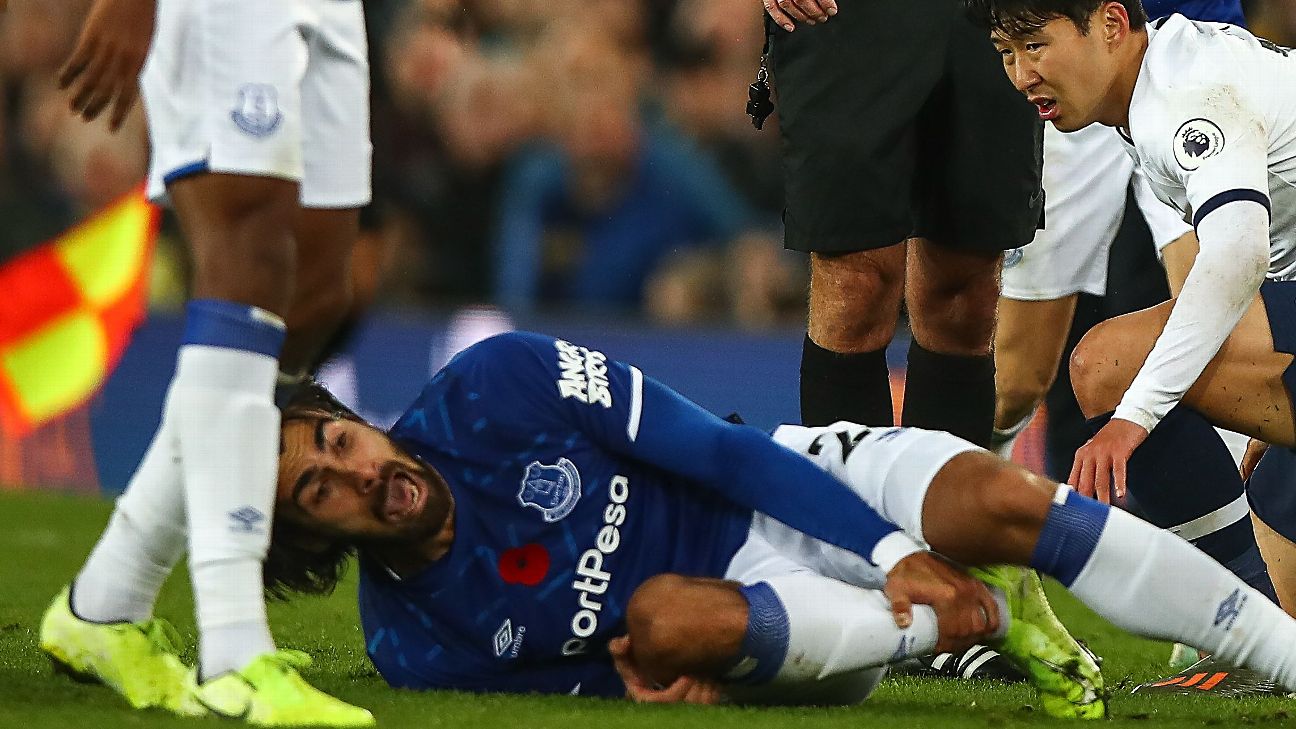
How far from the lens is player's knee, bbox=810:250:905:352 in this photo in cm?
344

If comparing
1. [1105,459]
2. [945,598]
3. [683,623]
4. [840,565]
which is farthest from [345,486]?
[1105,459]

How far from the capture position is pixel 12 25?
29.3ft

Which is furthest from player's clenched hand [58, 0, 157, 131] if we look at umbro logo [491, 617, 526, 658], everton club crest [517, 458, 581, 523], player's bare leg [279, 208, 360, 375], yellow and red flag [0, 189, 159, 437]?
yellow and red flag [0, 189, 159, 437]

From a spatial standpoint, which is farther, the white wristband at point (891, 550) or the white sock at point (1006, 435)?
the white sock at point (1006, 435)

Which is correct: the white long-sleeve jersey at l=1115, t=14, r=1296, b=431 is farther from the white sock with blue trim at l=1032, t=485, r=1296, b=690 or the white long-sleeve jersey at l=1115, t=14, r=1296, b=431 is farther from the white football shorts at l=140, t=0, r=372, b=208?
→ the white football shorts at l=140, t=0, r=372, b=208

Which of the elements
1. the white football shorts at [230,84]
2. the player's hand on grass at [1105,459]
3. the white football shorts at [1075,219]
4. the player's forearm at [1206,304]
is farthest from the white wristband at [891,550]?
the white football shorts at [1075,219]

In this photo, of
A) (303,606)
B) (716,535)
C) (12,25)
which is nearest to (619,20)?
(12,25)

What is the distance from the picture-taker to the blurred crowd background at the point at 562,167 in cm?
717

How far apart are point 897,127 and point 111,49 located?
1.53m

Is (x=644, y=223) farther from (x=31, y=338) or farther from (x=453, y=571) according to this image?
(x=453, y=571)

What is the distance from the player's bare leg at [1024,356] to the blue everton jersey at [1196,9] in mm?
809

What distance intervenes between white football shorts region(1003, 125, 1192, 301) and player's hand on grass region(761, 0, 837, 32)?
1086 millimetres

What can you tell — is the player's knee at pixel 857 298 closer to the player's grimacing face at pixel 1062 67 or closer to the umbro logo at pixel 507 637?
the player's grimacing face at pixel 1062 67

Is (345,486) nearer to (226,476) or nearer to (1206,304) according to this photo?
(226,476)
